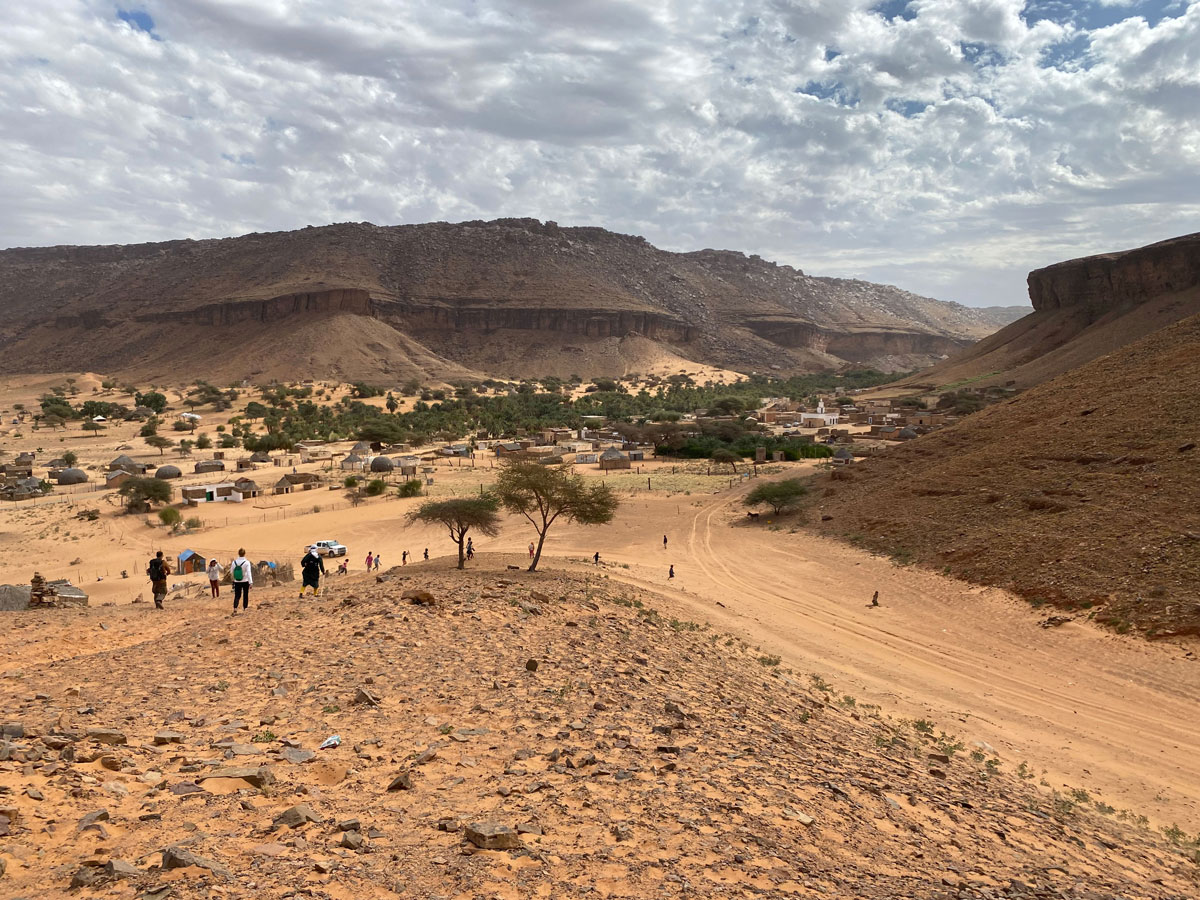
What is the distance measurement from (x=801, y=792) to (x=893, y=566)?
725 inches

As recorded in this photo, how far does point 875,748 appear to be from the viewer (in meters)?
10.5

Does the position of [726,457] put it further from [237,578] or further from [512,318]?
[512,318]

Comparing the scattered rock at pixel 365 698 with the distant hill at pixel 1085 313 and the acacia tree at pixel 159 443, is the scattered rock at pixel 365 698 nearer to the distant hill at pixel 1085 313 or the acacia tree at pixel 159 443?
the acacia tree at pixel 159 443

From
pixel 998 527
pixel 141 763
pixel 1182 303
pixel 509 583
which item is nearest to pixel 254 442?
pixel 509 583

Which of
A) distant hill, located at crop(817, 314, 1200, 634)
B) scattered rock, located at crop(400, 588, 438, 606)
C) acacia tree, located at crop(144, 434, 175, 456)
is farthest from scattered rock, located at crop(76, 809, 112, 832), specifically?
acacia tree, located at crop(144, 434, 175, 456)

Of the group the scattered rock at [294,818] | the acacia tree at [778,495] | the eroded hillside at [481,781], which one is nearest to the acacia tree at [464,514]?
the eroded hillside at [481,781]

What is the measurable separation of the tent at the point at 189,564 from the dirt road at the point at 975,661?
15230 millimetres

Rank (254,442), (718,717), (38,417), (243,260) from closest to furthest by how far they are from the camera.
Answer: (718,717)
(254,442)
(38,417)
(243,260)

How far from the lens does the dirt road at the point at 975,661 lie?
39.8ft

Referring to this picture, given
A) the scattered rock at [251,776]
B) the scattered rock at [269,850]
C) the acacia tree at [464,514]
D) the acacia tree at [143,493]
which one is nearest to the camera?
the scattered rock at [269,850]

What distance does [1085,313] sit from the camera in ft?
294

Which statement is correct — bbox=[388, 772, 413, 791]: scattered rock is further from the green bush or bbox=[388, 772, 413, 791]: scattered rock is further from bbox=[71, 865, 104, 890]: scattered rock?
the green bush

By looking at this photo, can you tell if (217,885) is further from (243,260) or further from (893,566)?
(243,260)

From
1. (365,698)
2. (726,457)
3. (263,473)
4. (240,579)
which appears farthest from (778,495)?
(263,473)
